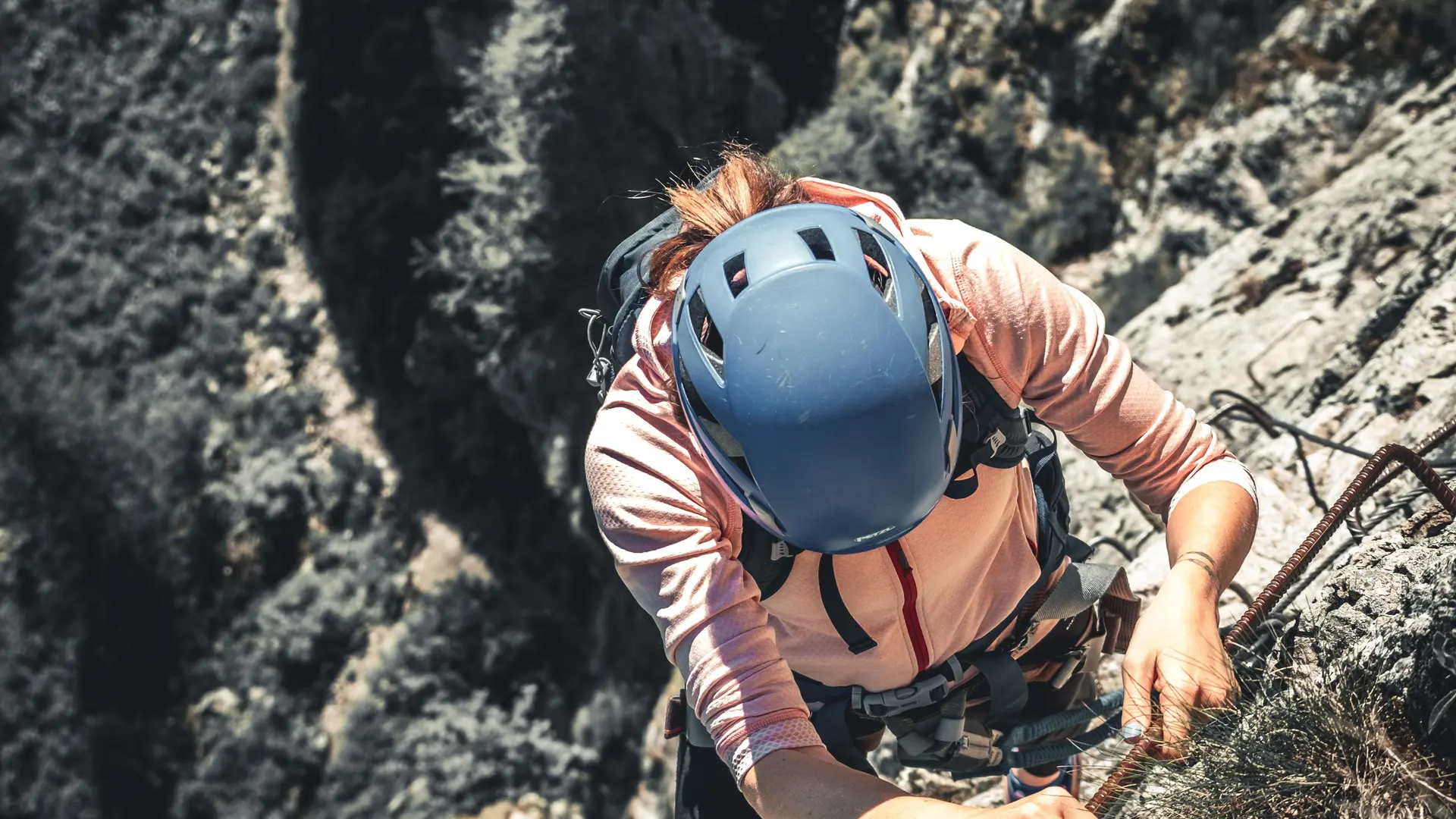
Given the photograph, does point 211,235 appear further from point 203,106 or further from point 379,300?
point 379,300

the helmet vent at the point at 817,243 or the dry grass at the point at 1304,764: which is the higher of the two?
the helmet vent at the point at 817,243

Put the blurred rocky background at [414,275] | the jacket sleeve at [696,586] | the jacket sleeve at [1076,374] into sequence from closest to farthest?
1. the jacket sleeve at [696,586]
2. the jacket sleeve at [1076,374]
3. the blurred rocky background at [414,275]

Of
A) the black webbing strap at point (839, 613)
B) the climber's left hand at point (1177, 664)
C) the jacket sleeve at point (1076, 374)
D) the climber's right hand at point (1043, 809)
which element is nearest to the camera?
the climber's right hand at point (1043, 809)

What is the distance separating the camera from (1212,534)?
188cm

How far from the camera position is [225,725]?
13352mm

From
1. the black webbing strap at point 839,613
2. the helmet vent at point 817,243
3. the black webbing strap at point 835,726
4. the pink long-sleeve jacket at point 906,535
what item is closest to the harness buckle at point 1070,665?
the pink long-sleeve jacket at point 906,535

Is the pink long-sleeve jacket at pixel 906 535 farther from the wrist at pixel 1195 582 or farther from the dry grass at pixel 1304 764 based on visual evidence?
the dry grass at pixel 1304 764

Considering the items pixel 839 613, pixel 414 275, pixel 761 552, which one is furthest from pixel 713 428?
pixel 414 275

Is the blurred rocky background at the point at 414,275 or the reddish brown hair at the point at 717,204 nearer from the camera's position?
the reddish brown hair at the point at 717,204

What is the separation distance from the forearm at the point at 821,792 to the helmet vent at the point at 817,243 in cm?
89

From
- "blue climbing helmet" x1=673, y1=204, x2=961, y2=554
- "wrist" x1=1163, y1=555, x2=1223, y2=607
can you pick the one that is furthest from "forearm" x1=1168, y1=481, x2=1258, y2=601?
"blue climbing helmet" x1=673, y1=204, x2=961, y2=554

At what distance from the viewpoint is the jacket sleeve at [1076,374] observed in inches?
76.2

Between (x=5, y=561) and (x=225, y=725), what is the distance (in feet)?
15.5

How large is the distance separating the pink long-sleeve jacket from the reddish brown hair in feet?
0.28
